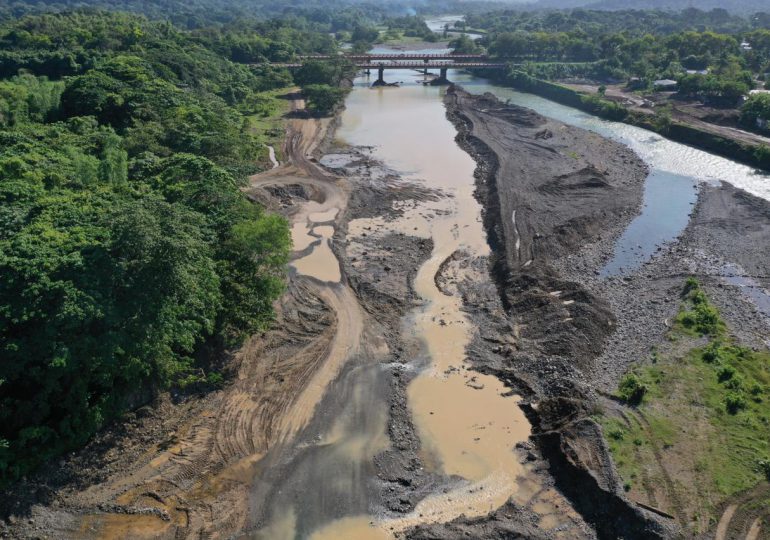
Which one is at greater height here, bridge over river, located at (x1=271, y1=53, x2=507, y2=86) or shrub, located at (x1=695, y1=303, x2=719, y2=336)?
bridge over river, located at (x1=271, y1=53, x2=507, y2=86)

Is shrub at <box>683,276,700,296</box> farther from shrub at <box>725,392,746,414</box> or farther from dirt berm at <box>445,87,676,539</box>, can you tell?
shrub at <box>725,392,746,414</box>

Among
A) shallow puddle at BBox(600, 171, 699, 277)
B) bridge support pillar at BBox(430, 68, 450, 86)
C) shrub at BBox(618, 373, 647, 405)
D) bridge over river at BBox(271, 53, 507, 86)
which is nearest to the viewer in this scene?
shrub at BBox(618, 373, 647, 405)

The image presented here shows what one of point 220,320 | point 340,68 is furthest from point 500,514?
point 340,68

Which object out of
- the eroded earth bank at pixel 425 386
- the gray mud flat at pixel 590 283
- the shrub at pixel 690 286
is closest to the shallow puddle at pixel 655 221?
the gray mud flat at pixel 590 283

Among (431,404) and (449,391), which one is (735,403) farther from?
(431,404)

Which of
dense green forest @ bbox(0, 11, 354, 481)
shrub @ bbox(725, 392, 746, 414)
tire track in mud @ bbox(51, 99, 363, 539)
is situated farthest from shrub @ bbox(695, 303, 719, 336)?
dense green forest @ bbox(0, 11, 354, 481)

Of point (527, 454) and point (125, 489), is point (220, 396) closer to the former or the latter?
point (125, 489)
